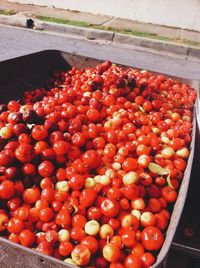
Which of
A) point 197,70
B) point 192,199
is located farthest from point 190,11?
point 192,199

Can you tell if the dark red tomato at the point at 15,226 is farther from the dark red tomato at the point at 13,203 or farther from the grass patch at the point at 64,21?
the grass patch at the point at 64,21

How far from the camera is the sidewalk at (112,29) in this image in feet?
31.0

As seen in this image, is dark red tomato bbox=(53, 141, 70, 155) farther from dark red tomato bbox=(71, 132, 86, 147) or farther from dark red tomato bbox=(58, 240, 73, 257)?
dark red tomato bbox=(58, 240, 73, 257)

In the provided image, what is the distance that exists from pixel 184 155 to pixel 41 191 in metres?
1.20

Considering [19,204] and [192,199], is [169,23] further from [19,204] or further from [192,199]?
[19,204]

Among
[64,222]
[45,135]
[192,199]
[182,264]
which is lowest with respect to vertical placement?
[182,264]

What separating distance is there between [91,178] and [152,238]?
0.64 metres

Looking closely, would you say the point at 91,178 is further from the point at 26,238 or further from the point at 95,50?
the point at 95,50

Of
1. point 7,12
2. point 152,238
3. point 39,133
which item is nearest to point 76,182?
point 39,133

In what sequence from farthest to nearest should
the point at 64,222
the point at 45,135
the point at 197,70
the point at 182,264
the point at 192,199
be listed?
the point at 197,70, the point at 192,199, the point at 182,264, the point at 45,135, the point at 64,222

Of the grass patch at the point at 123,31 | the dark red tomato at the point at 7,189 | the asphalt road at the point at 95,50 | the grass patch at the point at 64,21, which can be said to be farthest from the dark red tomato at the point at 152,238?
the grass patch at the point at 64,21

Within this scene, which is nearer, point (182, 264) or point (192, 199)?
point (182, 264)

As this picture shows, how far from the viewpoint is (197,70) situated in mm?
8047

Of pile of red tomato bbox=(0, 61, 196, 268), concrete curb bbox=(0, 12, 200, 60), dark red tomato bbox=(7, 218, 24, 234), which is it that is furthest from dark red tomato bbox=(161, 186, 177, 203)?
concrete curb bbox=(0, 12, 200, 60)
